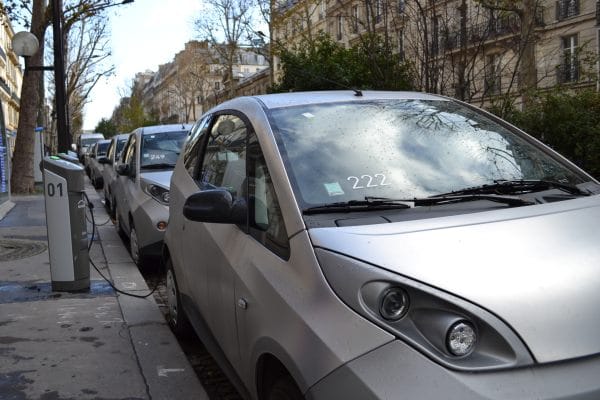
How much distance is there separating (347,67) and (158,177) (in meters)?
7.89

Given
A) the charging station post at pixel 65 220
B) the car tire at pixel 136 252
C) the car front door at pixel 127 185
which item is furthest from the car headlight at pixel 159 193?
the charging station post at pixel 65 220

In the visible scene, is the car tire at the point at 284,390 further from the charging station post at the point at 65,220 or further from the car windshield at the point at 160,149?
the car windshield at the point at 160,149

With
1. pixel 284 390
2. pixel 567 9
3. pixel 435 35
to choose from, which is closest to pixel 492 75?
pixel 435 35

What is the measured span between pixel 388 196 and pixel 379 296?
782 mm

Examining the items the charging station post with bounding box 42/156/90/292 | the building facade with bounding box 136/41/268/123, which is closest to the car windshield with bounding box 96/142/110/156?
the building facade with bounding box 136/41/268/123

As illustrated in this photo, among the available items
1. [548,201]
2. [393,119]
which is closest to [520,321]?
[548,201]

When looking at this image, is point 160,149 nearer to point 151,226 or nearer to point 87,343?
point 151,226

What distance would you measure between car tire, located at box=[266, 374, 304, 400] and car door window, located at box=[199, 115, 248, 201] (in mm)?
1103

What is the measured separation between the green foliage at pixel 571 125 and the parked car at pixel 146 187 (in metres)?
4.98

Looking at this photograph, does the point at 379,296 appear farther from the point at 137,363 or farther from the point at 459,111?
the point at 137,363

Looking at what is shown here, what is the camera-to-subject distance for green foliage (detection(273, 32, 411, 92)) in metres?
10.2

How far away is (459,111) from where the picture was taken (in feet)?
12.4

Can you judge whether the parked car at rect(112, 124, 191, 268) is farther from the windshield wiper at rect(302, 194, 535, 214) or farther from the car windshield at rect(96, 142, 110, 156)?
the car windshield at rect(96, 142, 110, 156)

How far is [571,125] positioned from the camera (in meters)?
8.04
